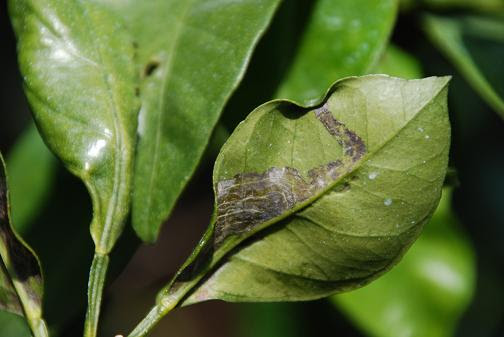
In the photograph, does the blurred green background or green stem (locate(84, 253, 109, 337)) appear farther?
the blurred green background

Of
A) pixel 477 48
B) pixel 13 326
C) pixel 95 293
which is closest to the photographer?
pixel 95 293

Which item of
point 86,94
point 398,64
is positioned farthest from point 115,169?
point 398,64

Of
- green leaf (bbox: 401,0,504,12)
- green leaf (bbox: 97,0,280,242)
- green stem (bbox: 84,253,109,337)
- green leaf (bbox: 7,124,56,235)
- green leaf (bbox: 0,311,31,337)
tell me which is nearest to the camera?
green stem (bbox: 84,253,109,337)

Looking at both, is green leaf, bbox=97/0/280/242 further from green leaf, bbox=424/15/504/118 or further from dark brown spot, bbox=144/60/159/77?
green leaf, bbox=424/15/504/118

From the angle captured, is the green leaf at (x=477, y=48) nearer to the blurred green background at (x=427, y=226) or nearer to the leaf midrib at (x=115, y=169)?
the blurred green background at (x=427, y=226)

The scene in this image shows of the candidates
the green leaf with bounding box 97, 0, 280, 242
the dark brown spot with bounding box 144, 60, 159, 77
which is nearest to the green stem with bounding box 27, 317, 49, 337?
the green leaf with bounding box 97, 0, 280, 242

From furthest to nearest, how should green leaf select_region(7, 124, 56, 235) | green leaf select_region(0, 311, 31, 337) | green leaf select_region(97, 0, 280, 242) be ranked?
1. green leaf select_region(7, 124, 56, 235)
2. green leaf select_region(0, 311, 31, 337)
3. green leaf select_region(97, 0, 280, 242)

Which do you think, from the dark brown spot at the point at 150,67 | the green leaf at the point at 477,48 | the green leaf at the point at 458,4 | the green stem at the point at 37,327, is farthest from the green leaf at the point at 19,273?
the green leaf at the point at 458,4

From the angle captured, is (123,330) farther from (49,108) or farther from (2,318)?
(49,108)

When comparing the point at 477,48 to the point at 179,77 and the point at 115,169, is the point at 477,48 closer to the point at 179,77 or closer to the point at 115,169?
the point at 179,77
